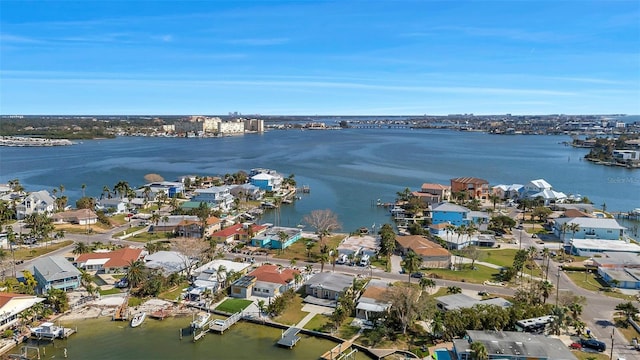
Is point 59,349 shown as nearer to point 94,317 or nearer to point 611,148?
point 94,317

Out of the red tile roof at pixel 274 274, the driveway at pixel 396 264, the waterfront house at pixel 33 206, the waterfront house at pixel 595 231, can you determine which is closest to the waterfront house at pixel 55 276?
the red tile roof at pixel 274 274

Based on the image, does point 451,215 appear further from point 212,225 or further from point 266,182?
point 266,182

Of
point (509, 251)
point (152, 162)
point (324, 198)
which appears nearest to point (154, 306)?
point (509, 251)

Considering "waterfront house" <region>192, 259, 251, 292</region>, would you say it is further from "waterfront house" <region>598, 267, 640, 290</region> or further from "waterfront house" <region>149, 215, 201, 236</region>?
"waterfront house" <region>598, 267, 640, 290</region>

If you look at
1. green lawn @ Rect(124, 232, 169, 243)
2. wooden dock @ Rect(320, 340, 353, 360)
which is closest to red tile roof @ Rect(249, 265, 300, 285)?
wooden dock @ Rect(320, 340, 353, 360)

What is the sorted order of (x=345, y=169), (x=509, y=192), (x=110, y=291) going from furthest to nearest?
1. (x=345, y=169)
2. (x=509, y=192)
3. (x=110, y=291)

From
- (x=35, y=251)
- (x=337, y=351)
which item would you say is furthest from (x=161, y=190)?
(x=337, y=351)
